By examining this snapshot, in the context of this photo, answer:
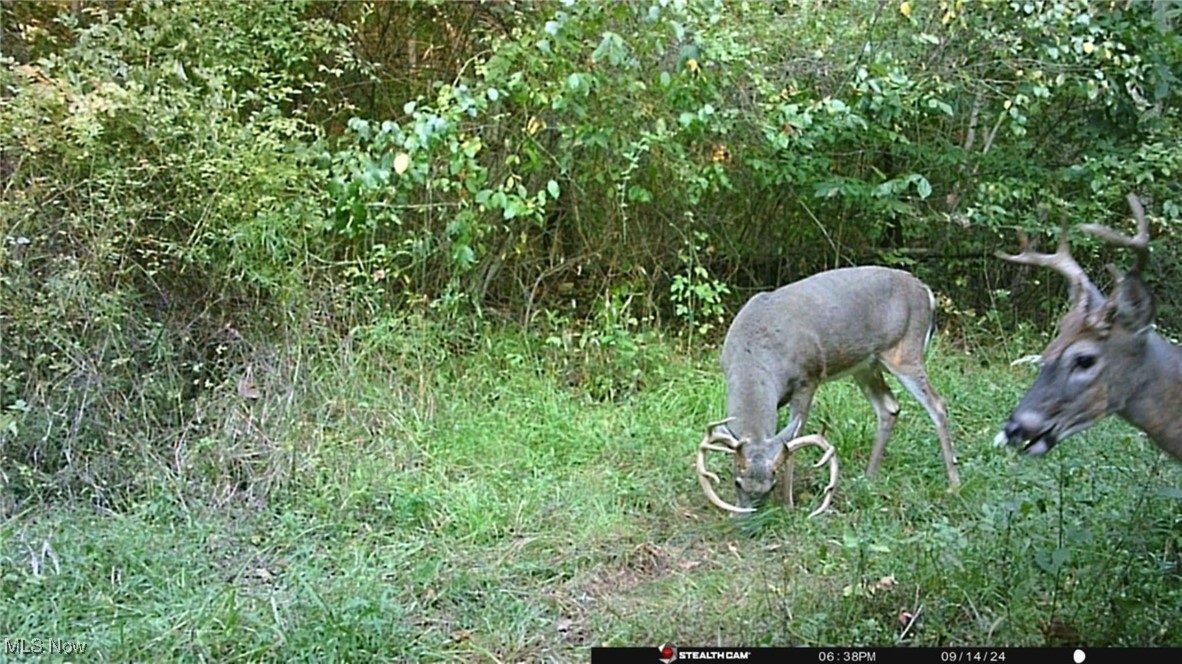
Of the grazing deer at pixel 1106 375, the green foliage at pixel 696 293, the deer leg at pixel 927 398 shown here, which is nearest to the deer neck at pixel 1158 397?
the grazing deer at pixel 1106 375

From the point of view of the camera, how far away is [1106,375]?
97.9 inches

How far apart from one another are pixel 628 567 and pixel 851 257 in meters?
3.31

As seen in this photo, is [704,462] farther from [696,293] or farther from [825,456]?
[696,293]

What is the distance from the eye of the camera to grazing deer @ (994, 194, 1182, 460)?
2480 mm

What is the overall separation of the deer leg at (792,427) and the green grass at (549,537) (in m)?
0.11

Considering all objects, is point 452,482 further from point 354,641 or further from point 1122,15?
point 1122,15

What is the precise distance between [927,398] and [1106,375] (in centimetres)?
180

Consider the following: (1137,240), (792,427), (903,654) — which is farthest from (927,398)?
(903,654)

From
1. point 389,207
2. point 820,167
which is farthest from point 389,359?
point 820,167

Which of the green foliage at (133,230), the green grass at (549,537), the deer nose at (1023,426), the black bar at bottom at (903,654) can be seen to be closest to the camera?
the black bar at bottom at (903,654)

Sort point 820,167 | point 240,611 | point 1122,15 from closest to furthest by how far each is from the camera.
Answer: point 240,611 → point 1122,15 → point 820,167

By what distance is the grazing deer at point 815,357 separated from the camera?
3.74 m

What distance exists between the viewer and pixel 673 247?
5.74 metres

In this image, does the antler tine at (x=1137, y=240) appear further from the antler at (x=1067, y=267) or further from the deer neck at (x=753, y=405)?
the deer neck at (x=753, y=405)
